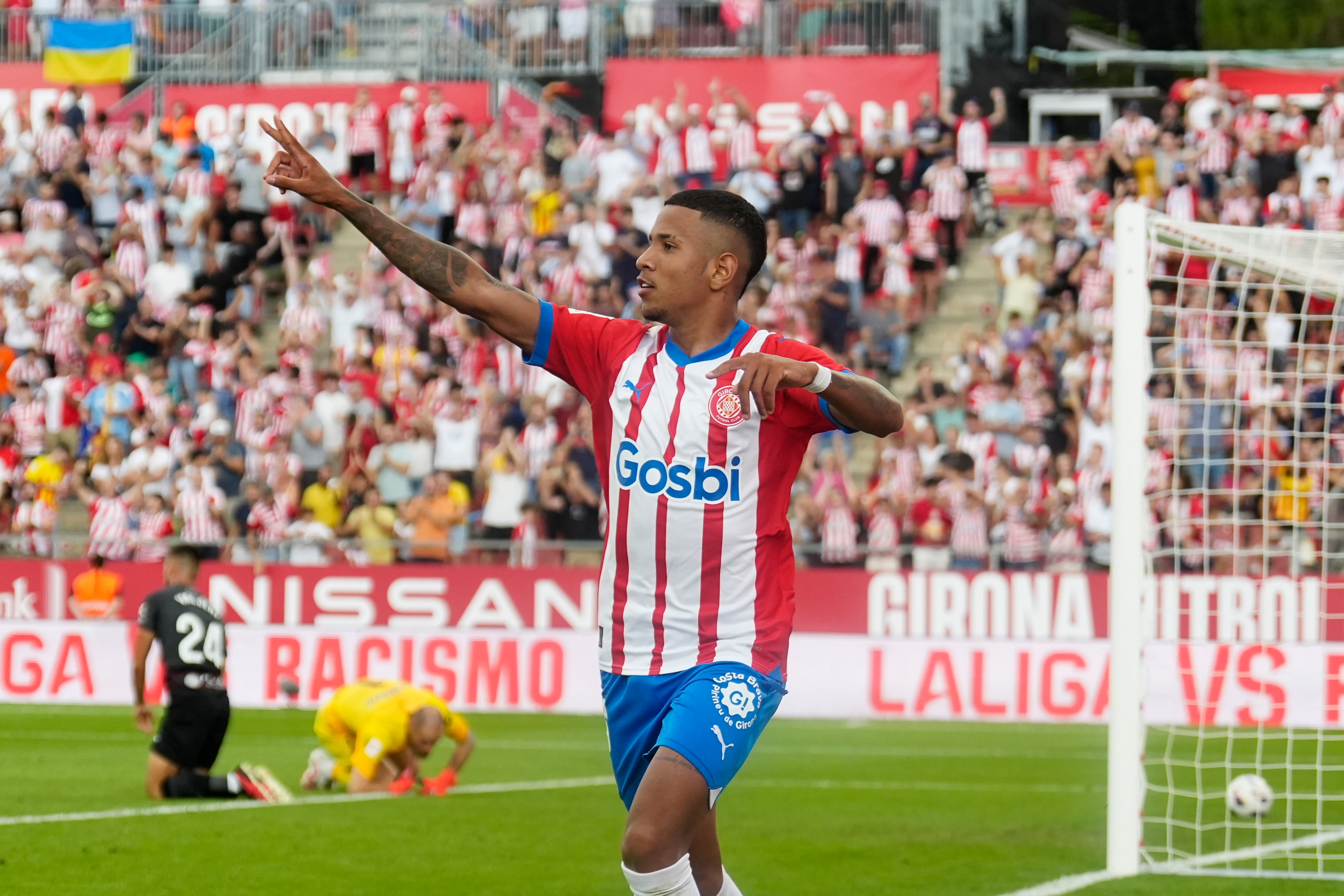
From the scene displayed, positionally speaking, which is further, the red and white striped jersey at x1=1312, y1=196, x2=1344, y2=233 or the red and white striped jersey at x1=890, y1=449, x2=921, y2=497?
the red and white striped jersey at x1=1312, y1=196, x2=1344, y2=233

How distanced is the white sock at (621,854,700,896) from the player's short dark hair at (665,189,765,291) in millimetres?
1679

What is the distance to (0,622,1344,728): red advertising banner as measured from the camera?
17.0 meters

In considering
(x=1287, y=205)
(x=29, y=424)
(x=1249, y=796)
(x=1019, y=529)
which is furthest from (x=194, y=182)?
(x=1249, y=796)

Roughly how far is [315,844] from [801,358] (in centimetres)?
544

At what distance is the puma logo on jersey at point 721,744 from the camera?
5.34 meters

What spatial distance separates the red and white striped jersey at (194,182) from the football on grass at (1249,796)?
1805cm

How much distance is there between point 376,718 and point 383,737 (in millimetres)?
130

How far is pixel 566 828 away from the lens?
35.0 feet

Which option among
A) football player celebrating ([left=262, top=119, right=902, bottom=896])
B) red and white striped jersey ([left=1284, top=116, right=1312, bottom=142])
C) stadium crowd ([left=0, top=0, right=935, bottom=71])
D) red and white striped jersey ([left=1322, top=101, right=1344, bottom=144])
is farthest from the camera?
stadium crowd ([left=0, top=0, right=935, bottom=71])

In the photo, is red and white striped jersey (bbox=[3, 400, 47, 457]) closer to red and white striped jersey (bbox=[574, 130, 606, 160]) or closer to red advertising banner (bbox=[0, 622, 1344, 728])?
red advertising banner (bbox=[0, 622, 1344, 728])

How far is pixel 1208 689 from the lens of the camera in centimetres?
1559

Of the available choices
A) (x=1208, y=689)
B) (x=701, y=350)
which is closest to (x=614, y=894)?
(x=701, y=350)

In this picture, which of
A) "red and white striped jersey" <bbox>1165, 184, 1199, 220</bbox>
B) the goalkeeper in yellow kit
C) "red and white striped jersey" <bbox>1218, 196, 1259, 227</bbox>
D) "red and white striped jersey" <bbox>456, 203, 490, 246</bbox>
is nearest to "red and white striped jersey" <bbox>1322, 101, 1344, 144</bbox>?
"red and white striped jersey" <bbox>1218, 196, 1259, 227</bbox>

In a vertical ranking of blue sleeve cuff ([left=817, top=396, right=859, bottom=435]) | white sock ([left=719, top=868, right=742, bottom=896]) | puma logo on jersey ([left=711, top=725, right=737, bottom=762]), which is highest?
blue sleeve cuff ([left=817, top=396, right=859, bottom=435])
